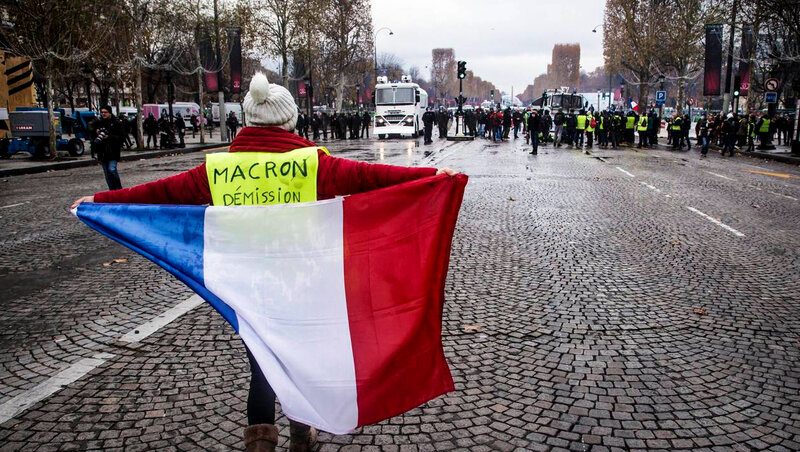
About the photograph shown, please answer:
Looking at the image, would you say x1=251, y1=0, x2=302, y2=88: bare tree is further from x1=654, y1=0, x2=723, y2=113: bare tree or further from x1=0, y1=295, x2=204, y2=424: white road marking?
x1=0, y1=295, x2=204, y2=424: white road marking

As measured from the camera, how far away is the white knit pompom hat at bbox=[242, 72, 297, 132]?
272 cm

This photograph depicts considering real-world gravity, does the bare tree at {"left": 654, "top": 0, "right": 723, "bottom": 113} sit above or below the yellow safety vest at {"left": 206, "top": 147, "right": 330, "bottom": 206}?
above

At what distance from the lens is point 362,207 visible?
2.71 m

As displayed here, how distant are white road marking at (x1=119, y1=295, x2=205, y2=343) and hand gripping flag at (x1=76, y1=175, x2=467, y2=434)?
2060 millimetres

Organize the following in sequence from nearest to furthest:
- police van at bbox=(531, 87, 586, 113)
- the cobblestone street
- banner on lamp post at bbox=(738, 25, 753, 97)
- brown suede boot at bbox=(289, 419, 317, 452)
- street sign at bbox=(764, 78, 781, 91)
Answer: brown suede boot at bbox=(289, 419, 317, 452)
the cobblestone street
street sign at bbox=(764, 78, 781, 91)
banner on lamp post at bbox=(738, 25, 753, 97)
police van at bbox=(531, 87, 586, 113)

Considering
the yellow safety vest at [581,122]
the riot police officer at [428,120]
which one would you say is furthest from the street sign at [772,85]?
the riot police officer at [428,120]

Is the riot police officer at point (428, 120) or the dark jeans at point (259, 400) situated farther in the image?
the riot police officer at point (428, 120)

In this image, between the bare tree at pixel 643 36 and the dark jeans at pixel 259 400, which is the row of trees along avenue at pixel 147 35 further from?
the bare tree at pixel 643 36

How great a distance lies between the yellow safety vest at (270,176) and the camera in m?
2.70

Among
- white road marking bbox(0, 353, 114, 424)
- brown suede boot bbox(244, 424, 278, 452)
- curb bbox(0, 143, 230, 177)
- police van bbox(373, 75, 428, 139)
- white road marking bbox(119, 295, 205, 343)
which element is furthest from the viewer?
police van bbox(373, 75, 428, 139)

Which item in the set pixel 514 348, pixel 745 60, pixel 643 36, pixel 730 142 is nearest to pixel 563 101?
pixel 643 36

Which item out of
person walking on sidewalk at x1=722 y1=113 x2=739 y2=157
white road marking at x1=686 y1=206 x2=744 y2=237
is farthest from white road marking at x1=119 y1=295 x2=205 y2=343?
person walking on sidewalk at x1=722 y1=113 x2=739 y2=157

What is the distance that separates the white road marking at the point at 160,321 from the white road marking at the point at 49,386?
350mm

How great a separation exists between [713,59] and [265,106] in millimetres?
32958
